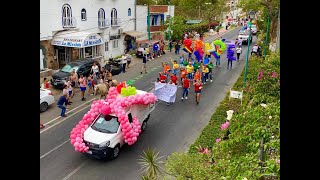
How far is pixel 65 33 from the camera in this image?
26.6 meters

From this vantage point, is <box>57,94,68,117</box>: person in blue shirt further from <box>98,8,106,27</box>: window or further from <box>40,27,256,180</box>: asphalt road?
<box>98,8,106,27</box>: window

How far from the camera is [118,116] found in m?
12.3

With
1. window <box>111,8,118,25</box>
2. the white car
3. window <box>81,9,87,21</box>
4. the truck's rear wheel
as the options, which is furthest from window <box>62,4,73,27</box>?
the truck's rear wheel

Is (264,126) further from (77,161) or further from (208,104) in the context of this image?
(208,104)

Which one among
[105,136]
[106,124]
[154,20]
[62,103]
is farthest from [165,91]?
[154,20]

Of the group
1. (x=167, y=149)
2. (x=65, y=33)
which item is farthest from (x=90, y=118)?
(x=65, y=33)

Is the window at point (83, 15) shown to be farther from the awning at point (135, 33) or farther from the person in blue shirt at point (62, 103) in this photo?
the person in blue shirt at point (62, 103)

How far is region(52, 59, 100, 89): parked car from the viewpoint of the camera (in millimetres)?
21312

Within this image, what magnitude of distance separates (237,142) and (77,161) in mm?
7715

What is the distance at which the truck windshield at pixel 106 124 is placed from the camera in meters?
12.3

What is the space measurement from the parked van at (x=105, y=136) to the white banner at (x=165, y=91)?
4.59 meters

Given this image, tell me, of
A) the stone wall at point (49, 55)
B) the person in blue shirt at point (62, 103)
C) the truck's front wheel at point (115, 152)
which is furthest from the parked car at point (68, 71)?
the truck's front wheel at point (115, 152)

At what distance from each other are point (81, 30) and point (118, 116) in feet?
59.9

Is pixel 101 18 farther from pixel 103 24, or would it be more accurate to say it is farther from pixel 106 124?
pixel 106 124
